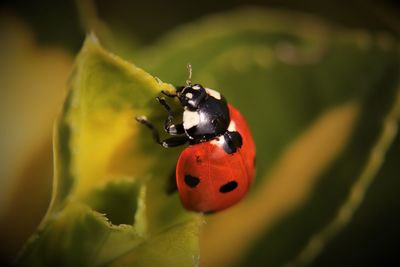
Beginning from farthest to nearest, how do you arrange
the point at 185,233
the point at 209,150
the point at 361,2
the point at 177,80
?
1. the point at 361,2
2. the point at 177,80
3. the point at 209,150
4. the point at 185,233

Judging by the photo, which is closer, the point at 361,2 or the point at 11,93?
the point at 11,93

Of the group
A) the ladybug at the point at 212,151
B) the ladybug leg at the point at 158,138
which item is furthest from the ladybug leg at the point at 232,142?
the ladybug leg at the point at 158,138

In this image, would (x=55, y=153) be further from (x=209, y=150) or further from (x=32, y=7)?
(x=32, y=7)

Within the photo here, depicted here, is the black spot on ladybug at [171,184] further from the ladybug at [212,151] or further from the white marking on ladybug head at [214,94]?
the white marking on ladybug head at [214,94]

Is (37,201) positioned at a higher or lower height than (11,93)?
lower

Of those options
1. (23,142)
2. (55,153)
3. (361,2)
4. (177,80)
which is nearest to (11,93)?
(23,142)

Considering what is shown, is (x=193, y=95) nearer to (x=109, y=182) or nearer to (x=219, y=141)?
(x=219, y=141)

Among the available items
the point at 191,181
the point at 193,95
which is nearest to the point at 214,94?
the point at 193,95

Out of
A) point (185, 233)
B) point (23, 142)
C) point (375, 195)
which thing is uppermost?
point (23, 142)
